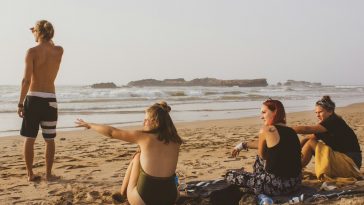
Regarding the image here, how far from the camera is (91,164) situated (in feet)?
21.3

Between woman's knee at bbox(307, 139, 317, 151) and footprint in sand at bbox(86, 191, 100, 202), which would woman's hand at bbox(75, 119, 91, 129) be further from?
woman's knee at bbox(307, 139, 317, 151)

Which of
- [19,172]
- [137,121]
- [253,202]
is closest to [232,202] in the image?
[253,202]

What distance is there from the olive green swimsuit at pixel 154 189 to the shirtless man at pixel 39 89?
2.06 meters

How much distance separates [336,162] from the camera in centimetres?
488

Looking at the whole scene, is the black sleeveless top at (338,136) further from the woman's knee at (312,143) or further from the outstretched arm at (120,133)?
the outstretched arm at (120,133)

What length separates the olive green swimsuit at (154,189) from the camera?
3561 mm

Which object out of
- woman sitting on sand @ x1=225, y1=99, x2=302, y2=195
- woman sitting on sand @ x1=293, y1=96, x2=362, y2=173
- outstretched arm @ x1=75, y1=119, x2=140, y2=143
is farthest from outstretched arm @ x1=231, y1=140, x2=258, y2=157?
outstretched arm @ x1=75, y1=119, x2=140, y2=143

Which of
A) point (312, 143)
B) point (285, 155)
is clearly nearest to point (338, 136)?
point (312, 143)

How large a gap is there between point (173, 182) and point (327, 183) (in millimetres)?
1973

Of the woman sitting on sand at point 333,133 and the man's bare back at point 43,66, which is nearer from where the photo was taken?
the woman sitting on sand at point 333,133

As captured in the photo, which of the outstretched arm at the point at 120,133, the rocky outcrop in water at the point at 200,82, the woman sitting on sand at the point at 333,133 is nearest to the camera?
the outstretched arm at the point at 120,133

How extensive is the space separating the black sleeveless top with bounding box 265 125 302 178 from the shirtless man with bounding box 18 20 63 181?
2.75 meters

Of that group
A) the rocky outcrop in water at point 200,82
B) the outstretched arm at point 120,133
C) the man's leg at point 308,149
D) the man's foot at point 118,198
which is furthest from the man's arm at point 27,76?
the rocky outcrop in water at point 200,82

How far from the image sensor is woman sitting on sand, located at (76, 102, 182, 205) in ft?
11.2
